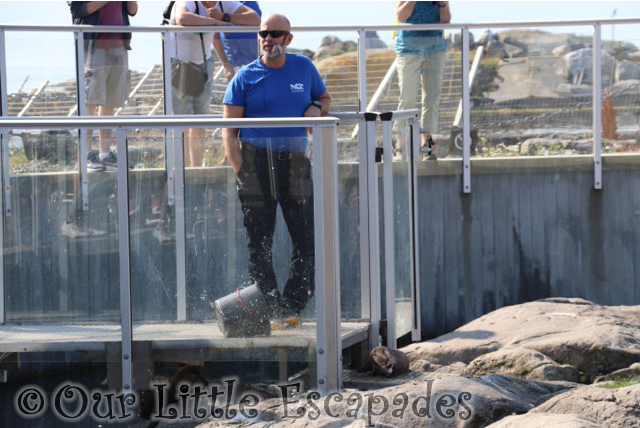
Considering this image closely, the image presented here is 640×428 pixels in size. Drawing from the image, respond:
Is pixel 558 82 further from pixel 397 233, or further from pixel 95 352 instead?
pixel 95 352

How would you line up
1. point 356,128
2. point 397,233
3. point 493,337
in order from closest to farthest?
point 356,128
point 397,233
point 493,337

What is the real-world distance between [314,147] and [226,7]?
4.38 meters

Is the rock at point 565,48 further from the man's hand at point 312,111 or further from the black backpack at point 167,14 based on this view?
the man's hand at point 312,111

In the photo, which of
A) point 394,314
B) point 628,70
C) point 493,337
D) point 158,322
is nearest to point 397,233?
point 394,314

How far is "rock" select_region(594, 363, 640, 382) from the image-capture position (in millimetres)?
7648

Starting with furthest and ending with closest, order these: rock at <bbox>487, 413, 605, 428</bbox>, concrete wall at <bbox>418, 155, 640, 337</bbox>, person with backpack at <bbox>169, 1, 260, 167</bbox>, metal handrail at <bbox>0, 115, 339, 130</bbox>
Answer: concrete wall at <bbox>418, 155, 640, 337</bbox> → person with backpack at <bbox>169, 1, 260, 167</bbox> → metal handrail at <bbox>0, 115, 339, 130</bbox> → rock at <bbox>487, 413, 605, 428</bbox>

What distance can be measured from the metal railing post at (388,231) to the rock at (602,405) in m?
1.62

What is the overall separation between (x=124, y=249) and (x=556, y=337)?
3437 mm

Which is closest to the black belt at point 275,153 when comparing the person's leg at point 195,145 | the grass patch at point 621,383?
the person's leg at point 195,145

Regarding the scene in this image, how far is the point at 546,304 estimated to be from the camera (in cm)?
952

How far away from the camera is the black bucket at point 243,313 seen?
6.56 m

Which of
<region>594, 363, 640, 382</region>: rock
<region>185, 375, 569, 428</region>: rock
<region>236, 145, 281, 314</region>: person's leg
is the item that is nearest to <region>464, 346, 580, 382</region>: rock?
<region>594, 363, 640, 382</region>: rock

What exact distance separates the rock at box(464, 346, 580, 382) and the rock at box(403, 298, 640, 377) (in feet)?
0.83

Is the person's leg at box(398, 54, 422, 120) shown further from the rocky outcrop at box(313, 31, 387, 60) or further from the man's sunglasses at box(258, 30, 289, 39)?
the man's sunglasses at box(258, 30, 289, 39)
